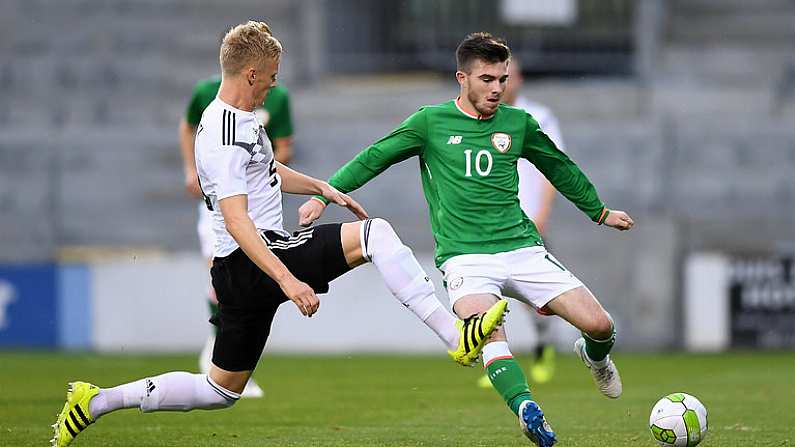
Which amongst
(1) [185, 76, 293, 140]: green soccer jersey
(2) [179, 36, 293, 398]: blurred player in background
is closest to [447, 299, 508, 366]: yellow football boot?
(2) [179, 36, 293, 398]: blurred player in background

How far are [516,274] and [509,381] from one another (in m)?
0.66

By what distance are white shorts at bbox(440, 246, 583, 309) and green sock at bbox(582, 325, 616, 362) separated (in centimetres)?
33

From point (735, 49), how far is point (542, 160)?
516 inches

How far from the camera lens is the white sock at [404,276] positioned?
5.86 meters

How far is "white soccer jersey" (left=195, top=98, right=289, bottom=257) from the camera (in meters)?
5.65

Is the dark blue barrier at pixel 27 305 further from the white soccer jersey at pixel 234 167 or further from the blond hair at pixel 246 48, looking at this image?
the blond hair at pixel 246 48

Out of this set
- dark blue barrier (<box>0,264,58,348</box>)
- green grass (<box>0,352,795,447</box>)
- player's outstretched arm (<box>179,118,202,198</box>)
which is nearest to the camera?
green grass (<box>0,352,795,447</box>)

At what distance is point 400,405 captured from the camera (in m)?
8.73

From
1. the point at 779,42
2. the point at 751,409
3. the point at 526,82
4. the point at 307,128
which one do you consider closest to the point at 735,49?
the point at 779,42

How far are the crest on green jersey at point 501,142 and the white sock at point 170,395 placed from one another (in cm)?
162

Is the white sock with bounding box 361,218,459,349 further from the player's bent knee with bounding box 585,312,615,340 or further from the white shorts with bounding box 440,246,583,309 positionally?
the player's bent knee with bounding box 585,312,615,340

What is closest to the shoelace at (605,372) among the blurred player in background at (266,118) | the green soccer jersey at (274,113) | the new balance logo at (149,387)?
the new balance logo at (149,387)

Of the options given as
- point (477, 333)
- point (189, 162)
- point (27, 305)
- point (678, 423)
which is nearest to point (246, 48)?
point (477, 333)

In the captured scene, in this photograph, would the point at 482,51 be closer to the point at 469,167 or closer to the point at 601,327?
the point at 469,167
